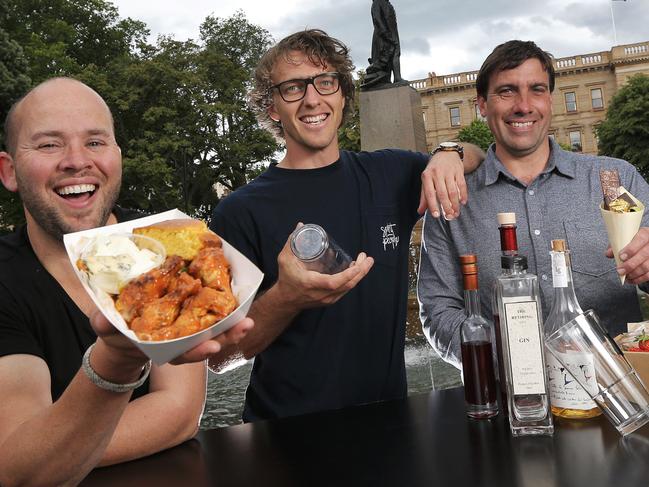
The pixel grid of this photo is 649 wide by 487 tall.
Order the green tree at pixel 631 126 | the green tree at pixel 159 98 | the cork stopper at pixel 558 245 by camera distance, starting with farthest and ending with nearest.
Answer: the green tree at pixel 631 126 < the green tree at pixel 159 98 < the cork stopper at pixel 558 245

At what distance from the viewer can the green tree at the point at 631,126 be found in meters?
32.7

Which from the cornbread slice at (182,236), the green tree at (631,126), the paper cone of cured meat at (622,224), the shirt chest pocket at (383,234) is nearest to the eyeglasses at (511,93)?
the shirt chest pocket at (383,234)

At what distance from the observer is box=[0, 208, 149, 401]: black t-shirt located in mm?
1813

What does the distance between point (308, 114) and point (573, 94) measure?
176 feet

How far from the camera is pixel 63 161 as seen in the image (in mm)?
1951

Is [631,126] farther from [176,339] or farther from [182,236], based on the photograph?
[176,339]

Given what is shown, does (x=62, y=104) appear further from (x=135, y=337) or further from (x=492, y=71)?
(x=492, y=71)

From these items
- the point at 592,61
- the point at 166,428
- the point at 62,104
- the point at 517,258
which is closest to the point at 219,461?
the point at 166,428

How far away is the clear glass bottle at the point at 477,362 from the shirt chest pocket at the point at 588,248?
113 centimetres

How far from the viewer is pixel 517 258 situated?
1.62 m

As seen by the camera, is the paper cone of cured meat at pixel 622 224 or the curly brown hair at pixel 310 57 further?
the curly brown hair at pixel 310 57

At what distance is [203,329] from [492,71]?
2053 millimetres

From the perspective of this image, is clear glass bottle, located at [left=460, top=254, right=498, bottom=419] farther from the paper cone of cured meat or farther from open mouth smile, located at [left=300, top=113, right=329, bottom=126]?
open mouth smile, located at [left=300, top=113, right=329, bottom=126]

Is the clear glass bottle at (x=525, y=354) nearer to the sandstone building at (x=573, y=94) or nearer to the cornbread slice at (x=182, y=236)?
the cornbread slice at (x=182, y=236)
